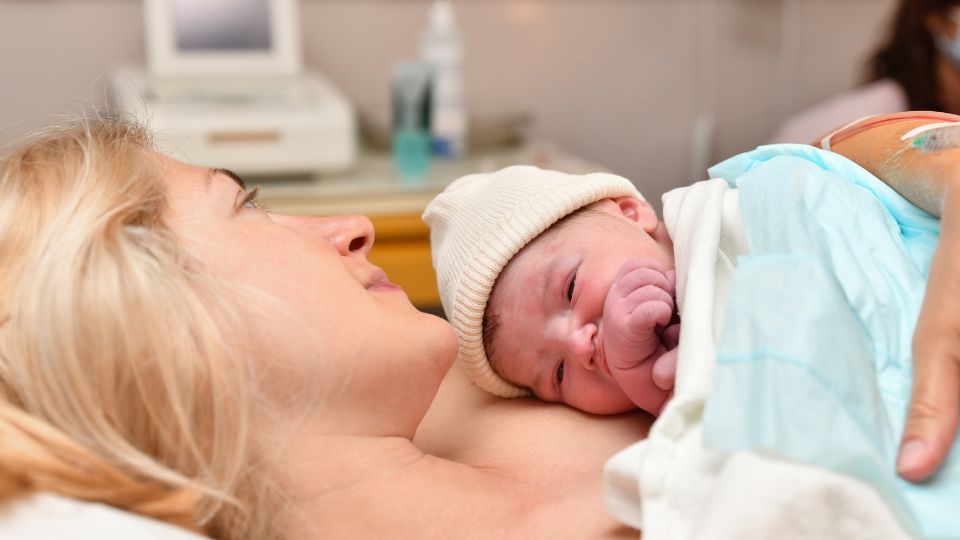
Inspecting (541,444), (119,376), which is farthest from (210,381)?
(541,444)

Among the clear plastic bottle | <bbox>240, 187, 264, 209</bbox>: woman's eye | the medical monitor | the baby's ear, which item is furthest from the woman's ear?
the medical monitor

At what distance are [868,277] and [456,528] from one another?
0.38m

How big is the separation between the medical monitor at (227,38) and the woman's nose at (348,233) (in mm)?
1324

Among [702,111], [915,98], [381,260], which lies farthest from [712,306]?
[702,111]

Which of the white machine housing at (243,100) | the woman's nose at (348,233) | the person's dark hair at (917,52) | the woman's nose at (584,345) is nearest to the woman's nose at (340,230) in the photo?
the woman's nose at (348,233)

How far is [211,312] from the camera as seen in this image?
79 centimetres

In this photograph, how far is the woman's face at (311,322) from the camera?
0.80 meters

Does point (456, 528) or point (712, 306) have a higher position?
point (712, 306)

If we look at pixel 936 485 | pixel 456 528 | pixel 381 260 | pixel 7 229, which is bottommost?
pixel 381 260

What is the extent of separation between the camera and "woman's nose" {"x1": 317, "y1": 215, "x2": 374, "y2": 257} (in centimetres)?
95

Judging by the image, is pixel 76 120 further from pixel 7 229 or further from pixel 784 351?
pixel 784 351

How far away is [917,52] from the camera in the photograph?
98.6 inches

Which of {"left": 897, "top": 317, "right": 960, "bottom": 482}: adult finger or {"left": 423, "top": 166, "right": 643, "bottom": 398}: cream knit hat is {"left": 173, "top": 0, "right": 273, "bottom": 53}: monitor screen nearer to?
{"left": 423, "top": 166, "right": 643, "bottom": 398}: cream knit hat

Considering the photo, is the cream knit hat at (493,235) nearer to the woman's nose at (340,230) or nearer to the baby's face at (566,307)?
the baby's face at (566,307)
